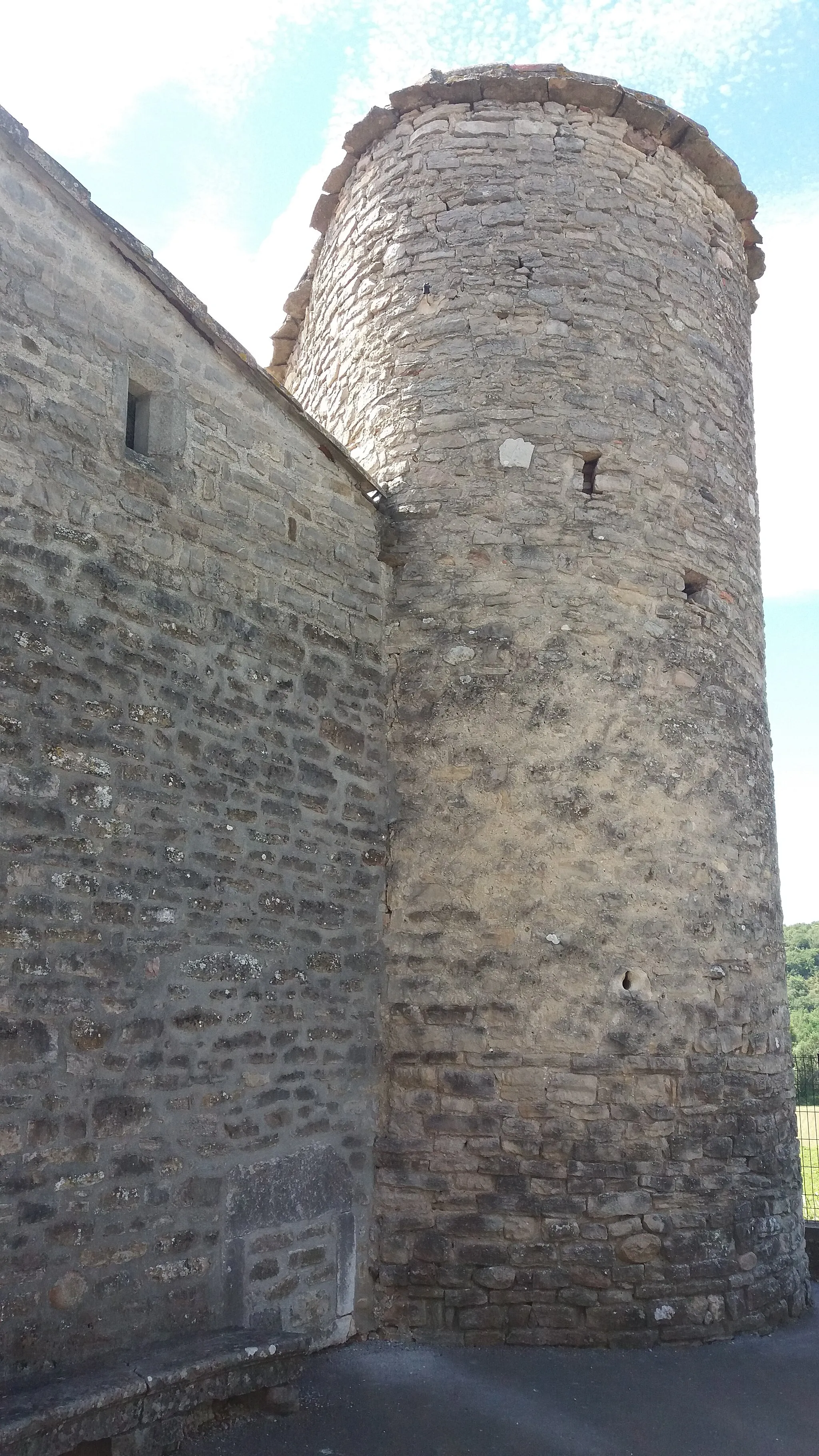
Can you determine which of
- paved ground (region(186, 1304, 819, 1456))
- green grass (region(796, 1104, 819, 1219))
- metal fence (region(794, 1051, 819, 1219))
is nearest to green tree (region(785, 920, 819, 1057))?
green grass (region(796, 1104, 819, 1219))

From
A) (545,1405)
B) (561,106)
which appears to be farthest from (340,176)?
(545,1405)

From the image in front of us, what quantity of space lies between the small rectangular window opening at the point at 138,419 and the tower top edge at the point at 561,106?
9.95 feet

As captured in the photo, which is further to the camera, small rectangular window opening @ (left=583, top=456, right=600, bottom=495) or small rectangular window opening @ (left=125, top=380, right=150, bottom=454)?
small rectangular window opening @ (left=583, top=456, right=600, bottom=495)

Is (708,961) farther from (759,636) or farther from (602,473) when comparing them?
(602,473)

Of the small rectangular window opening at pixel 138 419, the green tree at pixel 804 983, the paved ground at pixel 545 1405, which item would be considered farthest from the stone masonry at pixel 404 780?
the green tree at pixel 804 983

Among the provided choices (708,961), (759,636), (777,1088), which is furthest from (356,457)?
(777,1088)

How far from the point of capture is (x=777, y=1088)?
5707 mm

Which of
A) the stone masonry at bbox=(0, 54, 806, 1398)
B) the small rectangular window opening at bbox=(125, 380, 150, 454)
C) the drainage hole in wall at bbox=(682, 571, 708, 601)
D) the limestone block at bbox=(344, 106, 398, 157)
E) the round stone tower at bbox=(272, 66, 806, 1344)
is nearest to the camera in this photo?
the stone masonry at bbox=(0, 54, 806, 1398)

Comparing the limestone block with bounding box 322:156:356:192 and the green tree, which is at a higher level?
the limestone block with bounding box 322:156:356:192

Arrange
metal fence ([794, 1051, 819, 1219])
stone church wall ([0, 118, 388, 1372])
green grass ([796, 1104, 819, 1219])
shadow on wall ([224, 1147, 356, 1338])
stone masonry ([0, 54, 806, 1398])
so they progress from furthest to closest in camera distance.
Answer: green grass ([796, 1104, 819, 1219]), metal fence ([794, 1051, 819, 1219]), shadow on wall ([224, 1147, 356, 1338]), stone masonry ([0, 54, 806, 1398]), stone church wall ([0, 118, 388, 1372])

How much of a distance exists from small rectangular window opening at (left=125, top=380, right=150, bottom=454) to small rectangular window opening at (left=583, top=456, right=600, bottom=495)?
2374 mm

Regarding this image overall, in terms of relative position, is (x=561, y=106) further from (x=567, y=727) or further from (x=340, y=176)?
(x=567, y=727)

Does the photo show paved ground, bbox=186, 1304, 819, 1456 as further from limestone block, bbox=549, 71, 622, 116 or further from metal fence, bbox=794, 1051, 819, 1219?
limestone block, bbox=549, 71, 622, 116

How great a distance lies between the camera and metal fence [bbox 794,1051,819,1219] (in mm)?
9070
